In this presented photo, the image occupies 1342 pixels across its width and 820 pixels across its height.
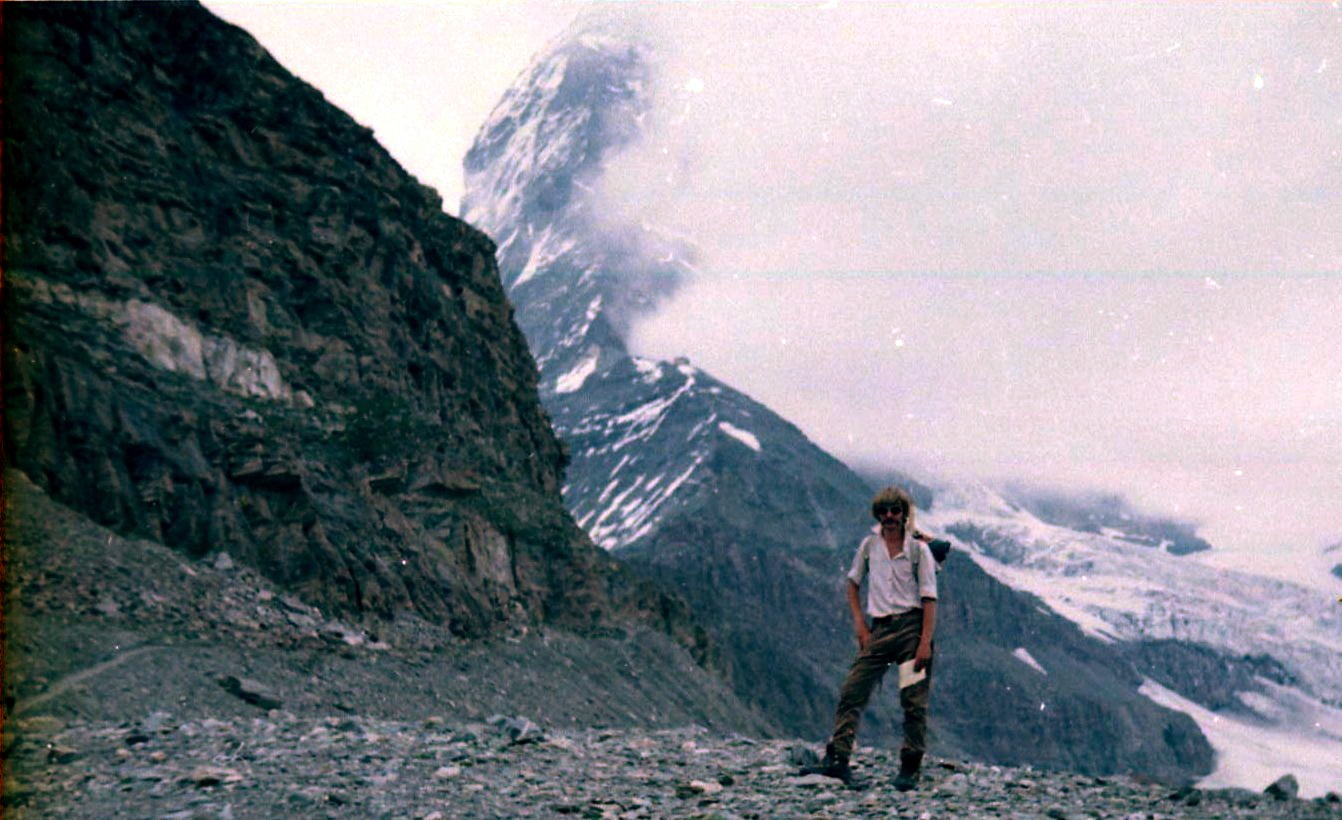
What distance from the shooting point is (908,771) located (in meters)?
10.4

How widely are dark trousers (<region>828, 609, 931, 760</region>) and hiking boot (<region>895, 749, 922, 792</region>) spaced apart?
0.23 ft

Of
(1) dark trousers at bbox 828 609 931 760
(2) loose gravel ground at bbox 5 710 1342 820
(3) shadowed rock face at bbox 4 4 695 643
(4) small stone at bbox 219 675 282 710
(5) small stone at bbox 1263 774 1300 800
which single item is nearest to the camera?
(2) loose gravel ground at bbox 5 710 1342 820

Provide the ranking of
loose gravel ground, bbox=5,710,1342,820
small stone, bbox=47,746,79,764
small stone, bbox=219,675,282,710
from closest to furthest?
1. loose gravel ground, bbox=5,710,1342,820
2. small stone, bbox=47,746,79,764
3. small stone, bbox=219,675,282,710

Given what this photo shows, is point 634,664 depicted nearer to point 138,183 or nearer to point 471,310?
point 471,310

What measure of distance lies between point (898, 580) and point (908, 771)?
1825mm

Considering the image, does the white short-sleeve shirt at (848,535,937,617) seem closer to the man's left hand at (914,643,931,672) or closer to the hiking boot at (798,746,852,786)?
the man's left hand at (914,643,931,672)

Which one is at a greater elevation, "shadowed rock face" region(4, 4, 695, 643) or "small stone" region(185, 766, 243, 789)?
"shadowed rock face" region(4, 4, 695, 643)

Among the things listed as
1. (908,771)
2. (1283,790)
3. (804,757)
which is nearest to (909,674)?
(908,771)

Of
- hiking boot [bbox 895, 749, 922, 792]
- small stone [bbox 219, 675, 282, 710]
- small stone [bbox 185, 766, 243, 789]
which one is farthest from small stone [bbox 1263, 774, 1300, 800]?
small stone [bbox 219, 675, 282, 710]

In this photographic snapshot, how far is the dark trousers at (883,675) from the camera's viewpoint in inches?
397

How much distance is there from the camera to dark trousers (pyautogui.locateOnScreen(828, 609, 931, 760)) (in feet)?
33.1

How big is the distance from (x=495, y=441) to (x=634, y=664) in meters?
19.6

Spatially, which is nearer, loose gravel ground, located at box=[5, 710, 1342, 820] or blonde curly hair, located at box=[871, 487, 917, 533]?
loose gravel ground, located at box=[5, 710, 1342, 820]

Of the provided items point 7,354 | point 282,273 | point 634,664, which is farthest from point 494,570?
point 7,354
